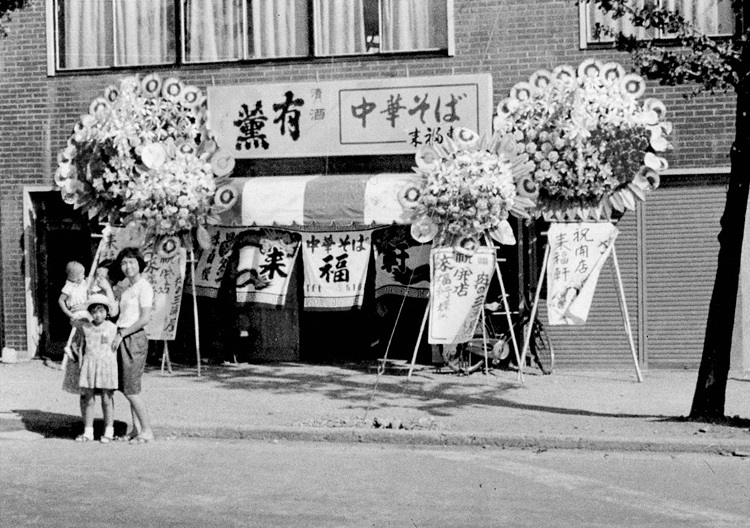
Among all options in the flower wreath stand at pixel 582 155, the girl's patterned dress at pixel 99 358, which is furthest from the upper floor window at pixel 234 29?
the girl's patterned dress at pixel 99 358

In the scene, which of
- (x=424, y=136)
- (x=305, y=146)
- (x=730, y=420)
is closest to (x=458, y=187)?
(x=424, y=136)

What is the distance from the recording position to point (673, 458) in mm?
9336

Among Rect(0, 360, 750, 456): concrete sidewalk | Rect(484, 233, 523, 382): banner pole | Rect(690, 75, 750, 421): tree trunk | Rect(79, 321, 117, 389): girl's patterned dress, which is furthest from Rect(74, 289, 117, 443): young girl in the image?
Rect(690, 75, 750, 421): tree trunk

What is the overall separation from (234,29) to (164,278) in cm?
381

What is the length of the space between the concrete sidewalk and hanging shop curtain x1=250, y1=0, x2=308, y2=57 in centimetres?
445

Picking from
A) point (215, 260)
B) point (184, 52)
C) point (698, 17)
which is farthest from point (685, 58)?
point (184, 52)

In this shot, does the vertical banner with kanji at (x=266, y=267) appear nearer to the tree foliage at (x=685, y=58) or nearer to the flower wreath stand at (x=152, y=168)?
the flower wreath stand at (x=152, y=168)

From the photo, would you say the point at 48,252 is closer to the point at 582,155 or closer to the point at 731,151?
the point at 582,155

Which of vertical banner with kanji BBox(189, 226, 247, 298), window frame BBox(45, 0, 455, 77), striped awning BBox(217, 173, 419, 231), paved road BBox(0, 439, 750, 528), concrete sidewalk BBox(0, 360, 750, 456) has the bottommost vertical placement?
paved road BBox(0, 439, 750, 528)

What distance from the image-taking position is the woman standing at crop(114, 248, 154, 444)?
989 cm

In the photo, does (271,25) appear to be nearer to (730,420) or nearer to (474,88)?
(474,88)

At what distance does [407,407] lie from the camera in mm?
11516

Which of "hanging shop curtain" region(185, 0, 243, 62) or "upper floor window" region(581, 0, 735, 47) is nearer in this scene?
"upper floor window" region(581, 0, 735, 47)

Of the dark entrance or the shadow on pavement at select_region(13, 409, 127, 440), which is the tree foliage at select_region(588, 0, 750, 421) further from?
the dark entrance
